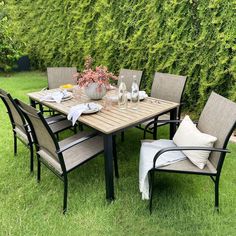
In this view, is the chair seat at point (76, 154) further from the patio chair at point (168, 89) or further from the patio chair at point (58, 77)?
the patio chair at point (58, 77)

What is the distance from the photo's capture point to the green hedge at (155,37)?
157 inches

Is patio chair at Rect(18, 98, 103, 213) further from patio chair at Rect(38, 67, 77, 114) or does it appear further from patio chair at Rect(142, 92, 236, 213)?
patio chair at Rect(38, 67, 77, 114)

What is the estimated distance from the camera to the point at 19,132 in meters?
3.05

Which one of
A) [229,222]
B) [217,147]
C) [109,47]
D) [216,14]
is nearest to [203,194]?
[229,222]

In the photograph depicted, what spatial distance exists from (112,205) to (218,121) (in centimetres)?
120

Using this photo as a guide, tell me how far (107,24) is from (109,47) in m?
0.51

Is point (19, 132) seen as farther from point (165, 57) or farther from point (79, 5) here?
point (79, 5)

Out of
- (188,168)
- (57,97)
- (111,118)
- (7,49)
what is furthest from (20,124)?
(7,49)

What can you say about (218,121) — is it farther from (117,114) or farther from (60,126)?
(60,126)

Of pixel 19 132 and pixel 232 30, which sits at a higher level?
pixel 232 30

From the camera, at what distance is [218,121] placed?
7.41 ft

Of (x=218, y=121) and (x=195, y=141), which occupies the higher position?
(x=218, y=121)

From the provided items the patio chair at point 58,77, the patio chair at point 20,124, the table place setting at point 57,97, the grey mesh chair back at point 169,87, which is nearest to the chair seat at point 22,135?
the patio chair at point 20,124

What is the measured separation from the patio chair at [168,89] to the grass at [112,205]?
0.77 meters
